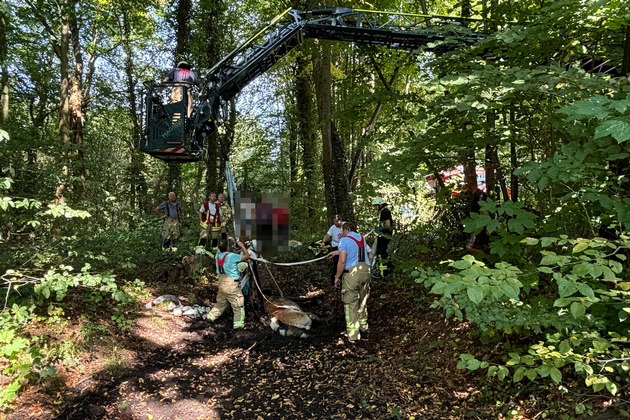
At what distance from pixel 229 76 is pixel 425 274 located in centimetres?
684

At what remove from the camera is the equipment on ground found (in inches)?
320

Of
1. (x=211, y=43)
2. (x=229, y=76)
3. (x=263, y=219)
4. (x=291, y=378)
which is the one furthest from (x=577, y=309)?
(x=211, y=43)

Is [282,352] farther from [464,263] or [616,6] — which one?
[616,6]

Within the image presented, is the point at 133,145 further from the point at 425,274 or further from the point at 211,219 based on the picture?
the point at 425,274

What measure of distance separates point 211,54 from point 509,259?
47.0ft

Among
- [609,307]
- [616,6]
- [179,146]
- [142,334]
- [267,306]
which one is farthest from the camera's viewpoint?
[179,146]

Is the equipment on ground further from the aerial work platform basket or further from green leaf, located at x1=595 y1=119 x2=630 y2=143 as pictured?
green leaf, located at x1=595 y1=119 x2=630 y2=143

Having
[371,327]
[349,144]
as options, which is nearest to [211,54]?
[349,144]

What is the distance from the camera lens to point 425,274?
3.71 m

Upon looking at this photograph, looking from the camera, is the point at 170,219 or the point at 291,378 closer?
the point at 291,378

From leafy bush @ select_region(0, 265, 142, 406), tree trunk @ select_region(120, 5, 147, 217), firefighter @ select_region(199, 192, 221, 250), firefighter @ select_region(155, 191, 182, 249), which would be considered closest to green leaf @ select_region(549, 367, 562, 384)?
leafy bush @ select_region(0, 265, 142, 406)

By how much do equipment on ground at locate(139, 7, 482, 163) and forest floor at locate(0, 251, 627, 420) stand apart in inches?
146

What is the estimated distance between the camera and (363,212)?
12.5 meters

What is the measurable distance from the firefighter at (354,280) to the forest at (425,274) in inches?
12.2
